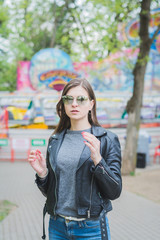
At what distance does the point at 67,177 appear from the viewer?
74.4 inches

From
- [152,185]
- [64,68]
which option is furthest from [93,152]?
[64,68]

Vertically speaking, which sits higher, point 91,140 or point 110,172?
point 91,140

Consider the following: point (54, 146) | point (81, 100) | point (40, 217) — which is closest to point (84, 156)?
Answer: point (54, 146)

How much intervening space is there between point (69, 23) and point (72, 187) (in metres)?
23.8

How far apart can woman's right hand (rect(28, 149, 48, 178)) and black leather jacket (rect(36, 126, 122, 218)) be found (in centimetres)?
5

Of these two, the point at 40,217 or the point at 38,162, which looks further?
the point at 40,217

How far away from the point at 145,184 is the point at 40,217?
4.11 metres

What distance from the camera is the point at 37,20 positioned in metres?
23.5

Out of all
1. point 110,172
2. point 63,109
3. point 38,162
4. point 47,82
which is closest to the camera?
point 110,172

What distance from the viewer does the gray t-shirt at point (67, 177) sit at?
1853 millimetres

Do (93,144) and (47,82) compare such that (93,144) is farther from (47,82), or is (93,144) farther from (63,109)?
(47,82)

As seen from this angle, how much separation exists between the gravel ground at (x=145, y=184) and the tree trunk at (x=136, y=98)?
521mm

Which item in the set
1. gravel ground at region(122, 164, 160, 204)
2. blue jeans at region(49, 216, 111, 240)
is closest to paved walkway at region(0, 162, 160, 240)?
gravel ground at region(122, 164, 160, 204)

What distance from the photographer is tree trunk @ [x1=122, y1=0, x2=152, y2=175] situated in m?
8.86
